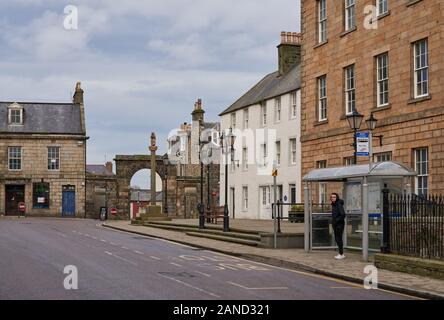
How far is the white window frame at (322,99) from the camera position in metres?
31.9

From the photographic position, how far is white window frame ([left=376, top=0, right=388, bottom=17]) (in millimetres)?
27681

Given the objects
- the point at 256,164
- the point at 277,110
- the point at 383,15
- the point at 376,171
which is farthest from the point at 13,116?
the point at 376,171

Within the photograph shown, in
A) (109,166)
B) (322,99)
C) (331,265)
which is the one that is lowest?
(331,265)

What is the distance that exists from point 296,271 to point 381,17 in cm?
1363

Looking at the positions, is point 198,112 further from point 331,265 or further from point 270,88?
Answer: point 331,265

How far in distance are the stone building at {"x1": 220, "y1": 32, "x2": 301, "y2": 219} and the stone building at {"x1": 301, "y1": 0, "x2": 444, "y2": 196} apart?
10.9m

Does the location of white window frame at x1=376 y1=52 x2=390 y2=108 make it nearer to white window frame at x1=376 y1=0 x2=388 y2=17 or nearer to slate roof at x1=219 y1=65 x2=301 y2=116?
white window frame at x1=376 y1=0 x2=388 y2=17

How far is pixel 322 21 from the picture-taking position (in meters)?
32.2

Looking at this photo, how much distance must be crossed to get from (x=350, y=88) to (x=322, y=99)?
8.40ft

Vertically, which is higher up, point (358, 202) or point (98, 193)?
point (98, 193)

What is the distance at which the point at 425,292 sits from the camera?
13.2m

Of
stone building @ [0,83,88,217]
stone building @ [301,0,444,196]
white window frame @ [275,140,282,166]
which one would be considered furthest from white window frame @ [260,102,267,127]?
stone building @ [0,83,88,217]
